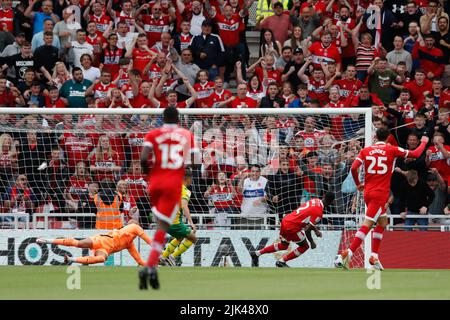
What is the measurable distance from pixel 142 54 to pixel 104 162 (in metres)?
4.49

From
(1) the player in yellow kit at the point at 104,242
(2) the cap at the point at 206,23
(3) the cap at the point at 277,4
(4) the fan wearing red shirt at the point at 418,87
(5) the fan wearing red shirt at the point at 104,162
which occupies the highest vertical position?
(3) the cap at the point at 277,4

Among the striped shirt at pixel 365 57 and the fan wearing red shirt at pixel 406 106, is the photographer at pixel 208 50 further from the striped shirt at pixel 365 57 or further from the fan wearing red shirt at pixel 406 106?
the fan wearing red shirt at pixel 406 106

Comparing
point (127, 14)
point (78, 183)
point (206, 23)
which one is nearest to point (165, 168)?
point (78, 183)

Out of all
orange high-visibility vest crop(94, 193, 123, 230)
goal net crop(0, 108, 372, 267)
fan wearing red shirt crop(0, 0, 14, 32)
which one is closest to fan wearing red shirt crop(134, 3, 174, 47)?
fan wearing red shirt crop(0, 0, 14, 32)

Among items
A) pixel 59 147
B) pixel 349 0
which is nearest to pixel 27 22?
pixel 59 147

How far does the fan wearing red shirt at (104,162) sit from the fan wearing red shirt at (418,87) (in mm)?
6842

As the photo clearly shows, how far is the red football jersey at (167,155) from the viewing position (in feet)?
41.3

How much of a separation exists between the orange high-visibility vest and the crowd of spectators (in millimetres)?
327

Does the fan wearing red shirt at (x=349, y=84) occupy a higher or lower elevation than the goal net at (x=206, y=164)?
higher

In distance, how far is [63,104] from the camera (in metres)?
24.0

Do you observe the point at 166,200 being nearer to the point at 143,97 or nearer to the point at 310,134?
the point at 310,134

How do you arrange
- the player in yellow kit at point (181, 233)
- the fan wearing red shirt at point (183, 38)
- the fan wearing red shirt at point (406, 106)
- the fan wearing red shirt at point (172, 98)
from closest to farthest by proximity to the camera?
the player in yellow kit at point (181, 233) → the fan wearing red shirt at point (406, 106) → the fan wearing red shirt at point (172, 98) → the fan wearing red shirt at point (183, 38)

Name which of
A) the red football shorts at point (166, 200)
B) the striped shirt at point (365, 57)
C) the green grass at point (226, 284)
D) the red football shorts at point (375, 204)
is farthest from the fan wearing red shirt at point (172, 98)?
the red football shorts at point (166, 200)

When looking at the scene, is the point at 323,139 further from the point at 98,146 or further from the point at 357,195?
the point at 98,146
